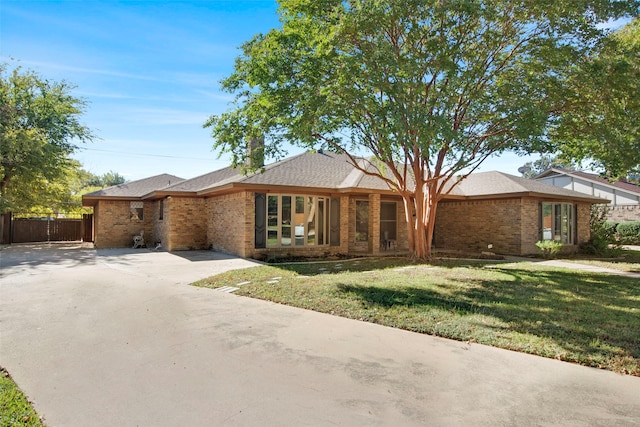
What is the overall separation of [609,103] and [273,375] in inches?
416

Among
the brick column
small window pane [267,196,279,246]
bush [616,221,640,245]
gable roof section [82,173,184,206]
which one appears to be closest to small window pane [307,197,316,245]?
small window pane [267,196,279,246]

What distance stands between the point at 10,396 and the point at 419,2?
930cm

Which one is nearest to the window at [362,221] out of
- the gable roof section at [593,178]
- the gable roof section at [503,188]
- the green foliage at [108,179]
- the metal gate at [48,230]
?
the gable roof section at [503,188]

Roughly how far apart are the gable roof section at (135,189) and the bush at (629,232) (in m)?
27.1

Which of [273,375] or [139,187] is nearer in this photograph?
[273,375]

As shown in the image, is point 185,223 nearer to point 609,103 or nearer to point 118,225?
point 118,225

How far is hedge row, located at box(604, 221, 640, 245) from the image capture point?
72.2 ft

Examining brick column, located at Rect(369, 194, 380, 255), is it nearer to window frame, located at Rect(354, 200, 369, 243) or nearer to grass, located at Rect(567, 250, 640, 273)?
window frame, located at Rect(354, 200, 369, 243)

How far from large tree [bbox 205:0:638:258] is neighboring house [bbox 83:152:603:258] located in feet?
11.2

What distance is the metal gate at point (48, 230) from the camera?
74.0 feet

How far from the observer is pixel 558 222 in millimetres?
16453

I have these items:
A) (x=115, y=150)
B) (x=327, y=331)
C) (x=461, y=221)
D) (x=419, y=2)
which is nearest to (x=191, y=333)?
(x=327, y=331)

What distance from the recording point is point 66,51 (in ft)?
31.7

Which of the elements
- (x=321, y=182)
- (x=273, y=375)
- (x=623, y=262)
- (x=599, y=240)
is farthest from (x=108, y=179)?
(x=273, y=375)
